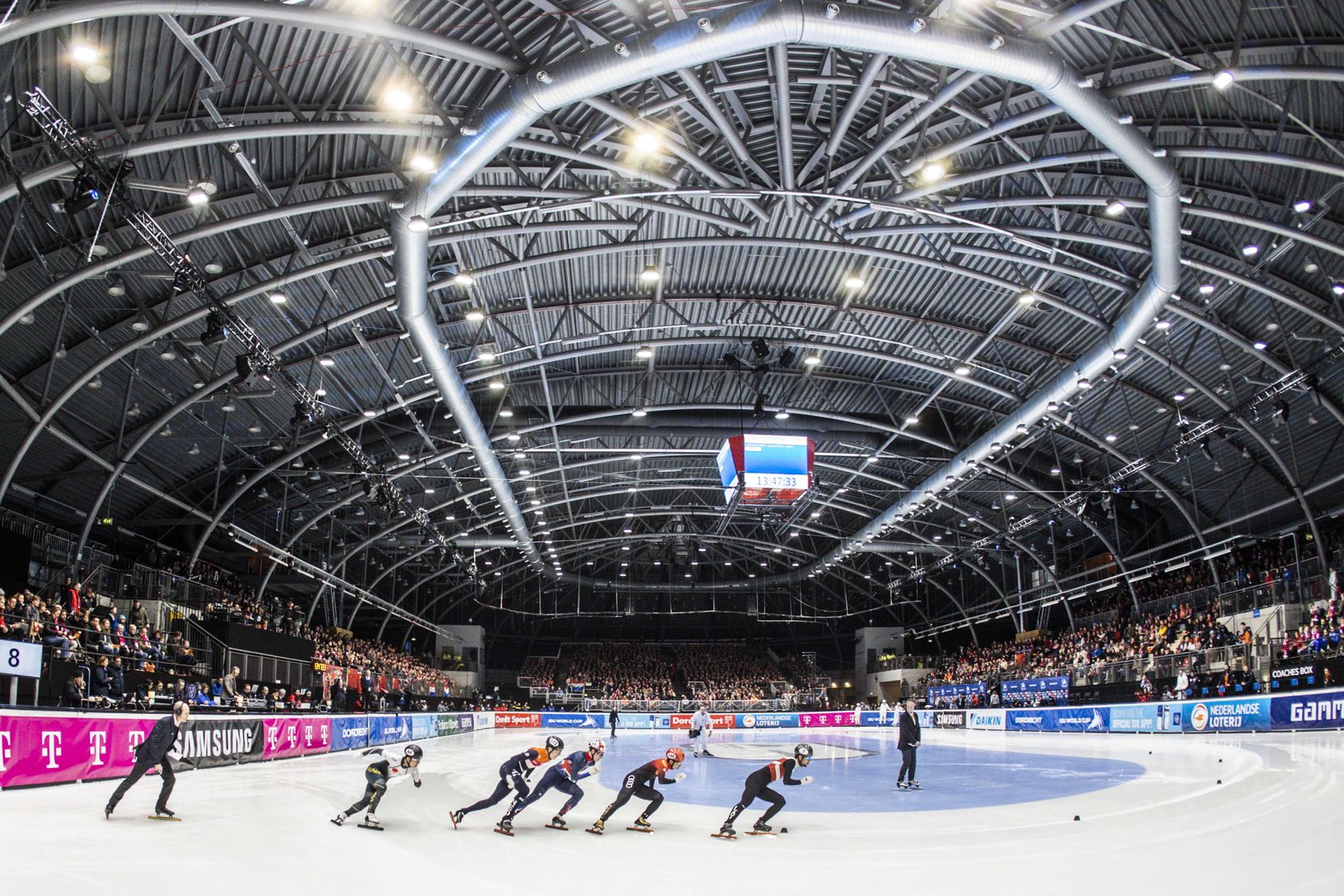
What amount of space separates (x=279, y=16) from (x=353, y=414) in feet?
83.3

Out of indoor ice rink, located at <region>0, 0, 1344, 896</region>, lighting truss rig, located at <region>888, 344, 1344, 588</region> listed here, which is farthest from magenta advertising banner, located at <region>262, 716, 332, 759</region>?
lighting truss rig, located at <region>888, 344, 1344, 588</region>

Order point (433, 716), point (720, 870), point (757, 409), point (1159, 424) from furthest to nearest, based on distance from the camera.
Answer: point (433, 716) → point (1159, 424) → point (757, 409) → point (720, 870)

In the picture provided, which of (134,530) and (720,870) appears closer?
(720,870)

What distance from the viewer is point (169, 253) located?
2258 cm

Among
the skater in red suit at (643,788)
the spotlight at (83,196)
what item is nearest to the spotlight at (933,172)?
the skater in red suit at (643,788)

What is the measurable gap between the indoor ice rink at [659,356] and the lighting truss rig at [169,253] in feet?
0.41

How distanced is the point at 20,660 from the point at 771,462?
78.7ft

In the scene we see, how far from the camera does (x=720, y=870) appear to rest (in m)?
9.57

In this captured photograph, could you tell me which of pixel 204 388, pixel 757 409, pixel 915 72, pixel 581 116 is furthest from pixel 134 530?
pixel 915 72

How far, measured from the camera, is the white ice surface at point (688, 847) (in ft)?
28.3

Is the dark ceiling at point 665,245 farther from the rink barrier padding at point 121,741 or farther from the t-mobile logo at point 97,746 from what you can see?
the t-mobile logo at point 97,746

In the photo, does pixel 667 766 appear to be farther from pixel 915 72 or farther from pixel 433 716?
pixel 433 716

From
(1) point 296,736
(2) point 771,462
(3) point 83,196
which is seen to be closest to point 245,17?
A: (3) point 83,196

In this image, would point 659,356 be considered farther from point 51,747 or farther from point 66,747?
point 51,747
